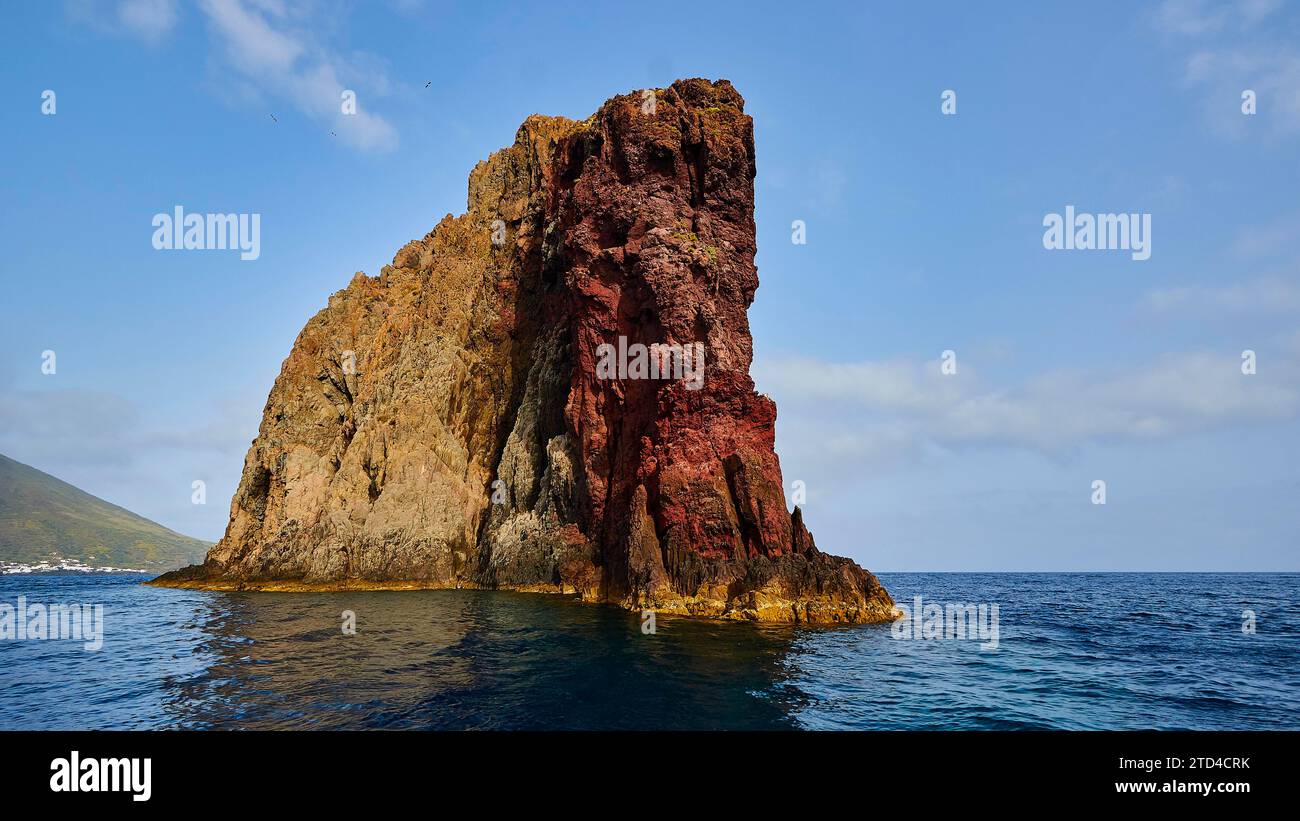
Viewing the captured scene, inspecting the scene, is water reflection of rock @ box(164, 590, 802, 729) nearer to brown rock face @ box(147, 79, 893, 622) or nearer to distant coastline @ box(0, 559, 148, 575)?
brown rock face @ box(147, 79, 893, 622)

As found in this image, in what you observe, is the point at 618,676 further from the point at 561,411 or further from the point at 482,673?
the point at 561,411

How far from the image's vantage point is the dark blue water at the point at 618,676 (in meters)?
17.9

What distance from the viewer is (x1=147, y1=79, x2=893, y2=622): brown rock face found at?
143ft

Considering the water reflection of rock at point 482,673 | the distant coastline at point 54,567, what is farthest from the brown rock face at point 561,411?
the distant coastline at point 54,567

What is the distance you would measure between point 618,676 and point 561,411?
4184cm

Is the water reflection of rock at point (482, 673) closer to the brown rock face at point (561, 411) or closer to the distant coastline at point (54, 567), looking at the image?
the brown rock face at point (561, 411)

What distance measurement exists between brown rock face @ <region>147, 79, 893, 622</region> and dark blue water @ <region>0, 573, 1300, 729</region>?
27.2 ft

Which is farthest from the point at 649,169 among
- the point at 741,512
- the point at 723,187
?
the point at 741,512

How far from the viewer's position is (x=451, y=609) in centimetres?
4197

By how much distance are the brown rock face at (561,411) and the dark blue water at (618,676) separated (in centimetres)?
830

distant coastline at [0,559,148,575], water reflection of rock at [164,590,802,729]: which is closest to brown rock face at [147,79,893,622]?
water reflection of rock at [164,590,802,729]

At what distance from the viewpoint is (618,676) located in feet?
72.7

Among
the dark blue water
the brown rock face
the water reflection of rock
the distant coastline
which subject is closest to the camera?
the water reflection of rock

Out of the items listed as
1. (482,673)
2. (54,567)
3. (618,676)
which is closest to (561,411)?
(482,673)
